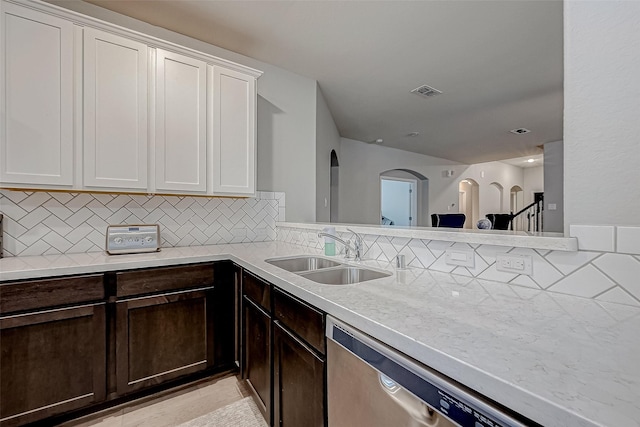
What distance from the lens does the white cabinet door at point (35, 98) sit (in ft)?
5.19

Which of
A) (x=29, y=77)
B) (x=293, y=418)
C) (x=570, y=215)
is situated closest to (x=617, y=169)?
(x=570, y=215)

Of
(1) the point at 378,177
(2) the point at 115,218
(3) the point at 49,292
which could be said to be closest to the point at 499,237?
(3) the point at 49,292

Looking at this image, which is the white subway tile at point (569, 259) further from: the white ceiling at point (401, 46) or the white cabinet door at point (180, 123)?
the white cabinet door at point (180, 123)

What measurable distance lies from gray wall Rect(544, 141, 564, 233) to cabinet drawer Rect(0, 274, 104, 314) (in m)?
7.62

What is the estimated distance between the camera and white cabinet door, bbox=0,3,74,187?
1.58 meters

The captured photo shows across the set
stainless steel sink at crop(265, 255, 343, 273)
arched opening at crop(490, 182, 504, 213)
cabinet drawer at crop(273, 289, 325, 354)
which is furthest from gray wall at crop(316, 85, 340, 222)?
arched opening at crop(490, 182, 504, 213)

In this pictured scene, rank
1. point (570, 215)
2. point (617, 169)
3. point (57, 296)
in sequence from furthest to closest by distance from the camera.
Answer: point (57, 296)
point (570, 215)
point (617, 169)

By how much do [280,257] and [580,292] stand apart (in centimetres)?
151

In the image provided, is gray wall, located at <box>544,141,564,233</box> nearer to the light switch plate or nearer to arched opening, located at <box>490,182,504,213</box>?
arched opening, located at <box>490,182,504,213</box>

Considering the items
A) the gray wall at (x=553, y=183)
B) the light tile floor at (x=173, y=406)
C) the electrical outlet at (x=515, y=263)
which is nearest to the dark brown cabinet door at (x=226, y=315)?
the light tile floor at (x=173, y=406)

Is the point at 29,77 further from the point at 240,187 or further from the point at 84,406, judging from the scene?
the point at 84,406

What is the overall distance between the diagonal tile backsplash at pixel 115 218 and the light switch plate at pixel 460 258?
195cm

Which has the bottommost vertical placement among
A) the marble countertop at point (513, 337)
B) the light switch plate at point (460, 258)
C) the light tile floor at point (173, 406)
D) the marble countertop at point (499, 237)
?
the light tile floor at point (173, 406)

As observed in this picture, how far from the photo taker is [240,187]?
2.38 meters
